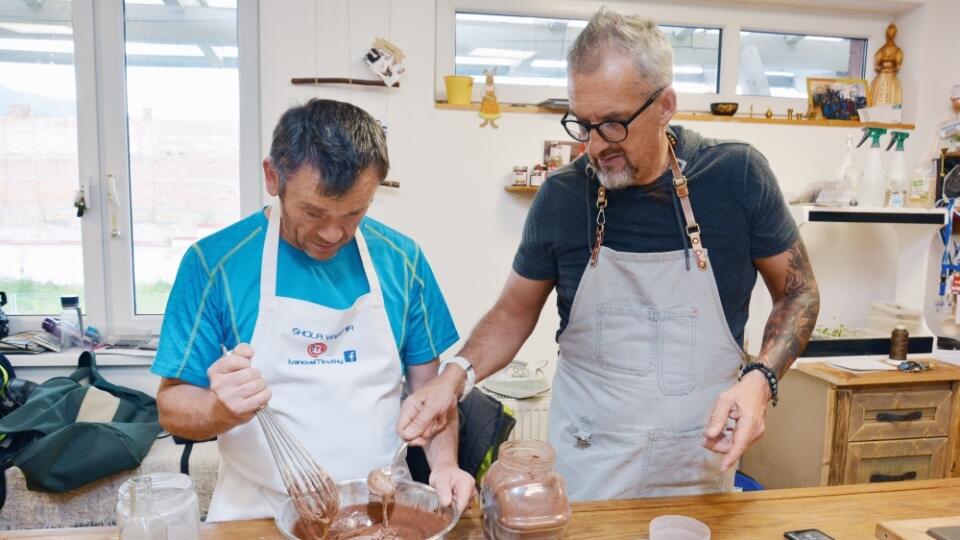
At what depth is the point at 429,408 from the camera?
1255mm

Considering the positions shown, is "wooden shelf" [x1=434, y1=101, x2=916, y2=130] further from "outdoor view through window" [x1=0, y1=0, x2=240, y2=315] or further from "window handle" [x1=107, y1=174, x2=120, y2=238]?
"window handle" [x1=107, y1=174, x2=120, y2=238]

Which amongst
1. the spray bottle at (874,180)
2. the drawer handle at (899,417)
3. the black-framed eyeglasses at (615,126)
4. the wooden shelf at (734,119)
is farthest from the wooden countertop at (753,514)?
the wooden shelf at (734,119)

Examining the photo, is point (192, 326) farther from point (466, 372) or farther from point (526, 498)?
point (526, 498)

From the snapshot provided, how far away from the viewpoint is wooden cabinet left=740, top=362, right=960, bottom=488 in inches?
101

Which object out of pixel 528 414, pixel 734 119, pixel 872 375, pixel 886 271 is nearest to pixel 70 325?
pixel 528 414

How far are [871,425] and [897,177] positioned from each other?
1.07m

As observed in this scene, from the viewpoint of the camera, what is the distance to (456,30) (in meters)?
2.91

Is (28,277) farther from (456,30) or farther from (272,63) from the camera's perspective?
(456,30)

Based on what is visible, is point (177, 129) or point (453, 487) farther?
point (177, 129)

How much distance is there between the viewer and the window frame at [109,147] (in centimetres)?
283

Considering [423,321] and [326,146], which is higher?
[326,146]

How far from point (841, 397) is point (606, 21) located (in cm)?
192

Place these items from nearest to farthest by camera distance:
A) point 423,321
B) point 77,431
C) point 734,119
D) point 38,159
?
point 423,321 → point 77,431 → point 38,159 → point 734,119

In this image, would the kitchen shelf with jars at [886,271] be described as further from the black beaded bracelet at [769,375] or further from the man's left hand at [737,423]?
the man's left hand at [737,423]
